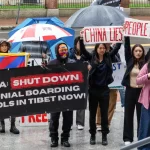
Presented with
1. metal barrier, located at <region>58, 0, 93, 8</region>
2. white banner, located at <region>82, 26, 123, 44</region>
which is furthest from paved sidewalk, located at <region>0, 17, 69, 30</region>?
white banner, located at <region>82, 26, 123, 44</region>

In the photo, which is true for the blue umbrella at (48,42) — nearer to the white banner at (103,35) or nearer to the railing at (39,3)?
the white banner at (103,35)

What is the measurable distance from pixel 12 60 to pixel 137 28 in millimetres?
2032

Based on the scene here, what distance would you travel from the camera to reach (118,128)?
33.9 ft

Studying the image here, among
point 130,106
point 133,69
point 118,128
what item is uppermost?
point 133,69

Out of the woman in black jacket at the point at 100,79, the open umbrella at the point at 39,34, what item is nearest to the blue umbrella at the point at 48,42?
the open umbrella at the point at 39,34

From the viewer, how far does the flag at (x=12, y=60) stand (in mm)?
9570

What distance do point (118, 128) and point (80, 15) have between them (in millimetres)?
2367

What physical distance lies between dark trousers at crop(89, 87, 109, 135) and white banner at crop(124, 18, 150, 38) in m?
0.92

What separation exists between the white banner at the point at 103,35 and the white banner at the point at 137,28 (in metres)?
0.26

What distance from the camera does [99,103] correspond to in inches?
363

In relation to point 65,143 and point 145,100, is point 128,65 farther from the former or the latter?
point 65,143

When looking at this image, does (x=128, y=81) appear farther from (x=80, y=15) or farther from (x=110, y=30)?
(x=80, y=15)

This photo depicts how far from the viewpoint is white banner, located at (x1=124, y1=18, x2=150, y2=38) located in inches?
360

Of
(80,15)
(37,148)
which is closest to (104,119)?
(37,148)
